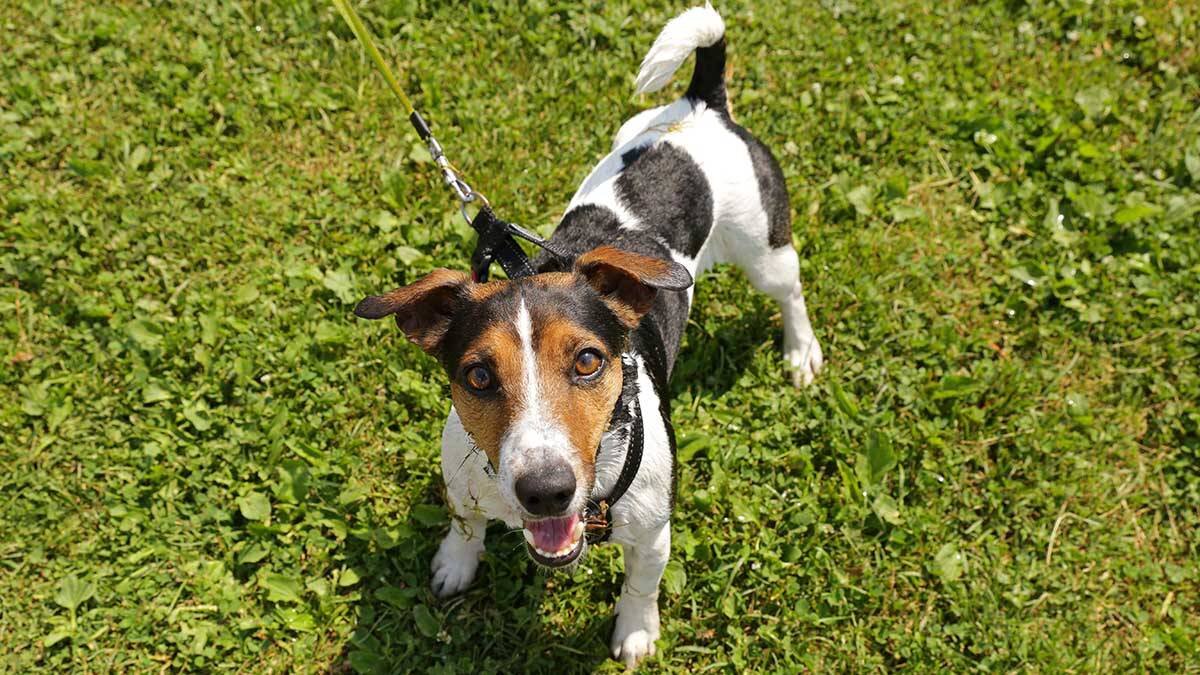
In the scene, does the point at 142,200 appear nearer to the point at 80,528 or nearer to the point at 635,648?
the point at 80,528

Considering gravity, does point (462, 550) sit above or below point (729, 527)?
above

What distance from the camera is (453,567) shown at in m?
4.95

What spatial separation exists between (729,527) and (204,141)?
4356mm

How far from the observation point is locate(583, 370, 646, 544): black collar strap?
377cm

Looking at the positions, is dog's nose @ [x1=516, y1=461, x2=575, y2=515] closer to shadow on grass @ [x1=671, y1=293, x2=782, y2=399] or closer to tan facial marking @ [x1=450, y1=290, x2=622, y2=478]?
tan facial marking @ [x1=450, y1=290, x2=622, y2=478]

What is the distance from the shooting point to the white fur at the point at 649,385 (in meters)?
3.75

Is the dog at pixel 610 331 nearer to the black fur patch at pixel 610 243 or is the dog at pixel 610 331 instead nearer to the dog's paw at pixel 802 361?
the black fur patch at pixel 610 243

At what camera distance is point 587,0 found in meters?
7.18

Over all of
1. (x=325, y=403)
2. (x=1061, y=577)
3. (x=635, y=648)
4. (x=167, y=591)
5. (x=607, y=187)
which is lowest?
(x=1061, y=577)

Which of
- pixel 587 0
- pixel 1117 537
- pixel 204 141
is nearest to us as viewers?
pixel 1117 537

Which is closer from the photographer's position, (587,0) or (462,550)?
(462,550)

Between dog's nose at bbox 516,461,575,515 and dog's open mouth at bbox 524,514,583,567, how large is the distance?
0.41 meters

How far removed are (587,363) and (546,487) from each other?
1.73 feet

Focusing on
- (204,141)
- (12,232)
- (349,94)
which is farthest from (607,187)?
(12,232)
